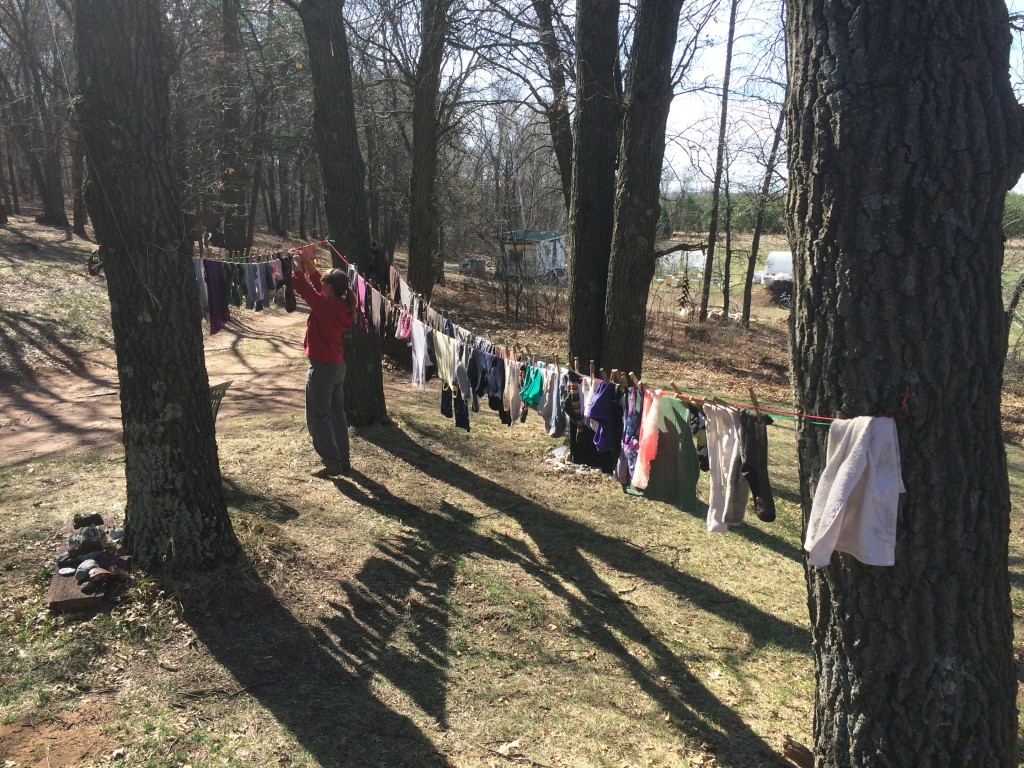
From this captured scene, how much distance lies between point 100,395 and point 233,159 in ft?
51.5

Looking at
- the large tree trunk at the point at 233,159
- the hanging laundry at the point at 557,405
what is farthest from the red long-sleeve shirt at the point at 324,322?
the large tree trunk at the point at 233,159

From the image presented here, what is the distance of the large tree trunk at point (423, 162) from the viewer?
1312 cm

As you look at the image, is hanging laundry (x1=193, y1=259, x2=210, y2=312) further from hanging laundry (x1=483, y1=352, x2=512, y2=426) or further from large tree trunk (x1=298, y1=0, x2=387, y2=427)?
hanging laundry (x1=483, y1=352, x2=512, y2=426)

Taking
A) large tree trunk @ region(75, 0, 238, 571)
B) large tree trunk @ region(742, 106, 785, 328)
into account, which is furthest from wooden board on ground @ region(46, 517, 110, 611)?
large tree trunk @ region(742, 106, 785, 328)

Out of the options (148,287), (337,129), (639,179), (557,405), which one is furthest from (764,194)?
(148,287)

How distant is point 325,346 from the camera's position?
614cm

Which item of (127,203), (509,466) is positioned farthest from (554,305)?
(127,203)

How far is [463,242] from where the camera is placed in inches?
1415

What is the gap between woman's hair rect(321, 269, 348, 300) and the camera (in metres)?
6.09

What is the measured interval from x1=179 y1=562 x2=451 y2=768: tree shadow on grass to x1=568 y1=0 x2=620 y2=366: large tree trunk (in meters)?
4.67

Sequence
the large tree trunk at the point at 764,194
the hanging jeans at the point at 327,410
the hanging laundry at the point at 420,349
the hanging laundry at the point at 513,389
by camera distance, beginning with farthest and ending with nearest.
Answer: the large tree trunk at the point at 764,194, the hanging laundry at the point at 420,349, the hanging jeans at the point at 327,410, the hanging laundry at the point at 513,389

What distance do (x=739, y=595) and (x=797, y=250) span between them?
3448 millimetres

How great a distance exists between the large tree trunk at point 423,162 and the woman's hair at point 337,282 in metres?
6.79

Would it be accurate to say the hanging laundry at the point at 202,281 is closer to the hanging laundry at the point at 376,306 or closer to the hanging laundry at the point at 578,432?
the hanging laundry at the point at 376,306
